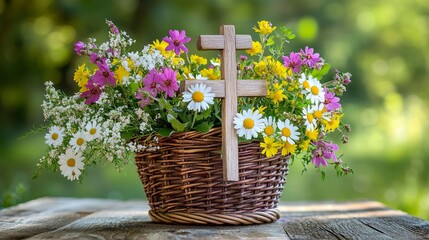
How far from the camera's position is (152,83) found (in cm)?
158

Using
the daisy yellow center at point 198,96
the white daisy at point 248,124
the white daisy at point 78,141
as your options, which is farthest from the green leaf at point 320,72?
the white daisy at point 78,141

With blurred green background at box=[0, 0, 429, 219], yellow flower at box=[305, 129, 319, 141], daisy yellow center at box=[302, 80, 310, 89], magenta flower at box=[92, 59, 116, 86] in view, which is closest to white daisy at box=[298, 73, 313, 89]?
daisy yellow center at box=[302, 80, 310, 89]

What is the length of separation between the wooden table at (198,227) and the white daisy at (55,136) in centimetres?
20

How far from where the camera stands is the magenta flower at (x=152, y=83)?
1.58 meters

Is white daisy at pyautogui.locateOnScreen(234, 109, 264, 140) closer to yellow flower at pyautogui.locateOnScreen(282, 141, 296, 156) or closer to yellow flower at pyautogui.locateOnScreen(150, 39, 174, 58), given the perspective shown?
yellow flower at pyautogui.locateOnScreen(282, 141, 296, 156)

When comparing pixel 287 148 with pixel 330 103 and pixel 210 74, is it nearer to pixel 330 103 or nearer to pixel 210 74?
pixel 330 103

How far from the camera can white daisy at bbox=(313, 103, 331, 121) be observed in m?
1.67

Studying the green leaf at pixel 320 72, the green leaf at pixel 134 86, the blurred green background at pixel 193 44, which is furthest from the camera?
the blurred green background at pixel 193 44

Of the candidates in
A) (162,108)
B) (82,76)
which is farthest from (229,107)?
(82,76)

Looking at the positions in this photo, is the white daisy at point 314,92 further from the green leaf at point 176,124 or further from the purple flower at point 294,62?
the green leaf at point 176,124

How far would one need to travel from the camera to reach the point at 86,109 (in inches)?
66.1

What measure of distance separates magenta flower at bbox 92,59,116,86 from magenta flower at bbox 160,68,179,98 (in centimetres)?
14

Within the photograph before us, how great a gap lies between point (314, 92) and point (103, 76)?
0.49 metres

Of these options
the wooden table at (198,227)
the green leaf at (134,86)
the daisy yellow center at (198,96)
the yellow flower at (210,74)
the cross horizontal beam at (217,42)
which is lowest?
the wooden table at (198,227)
